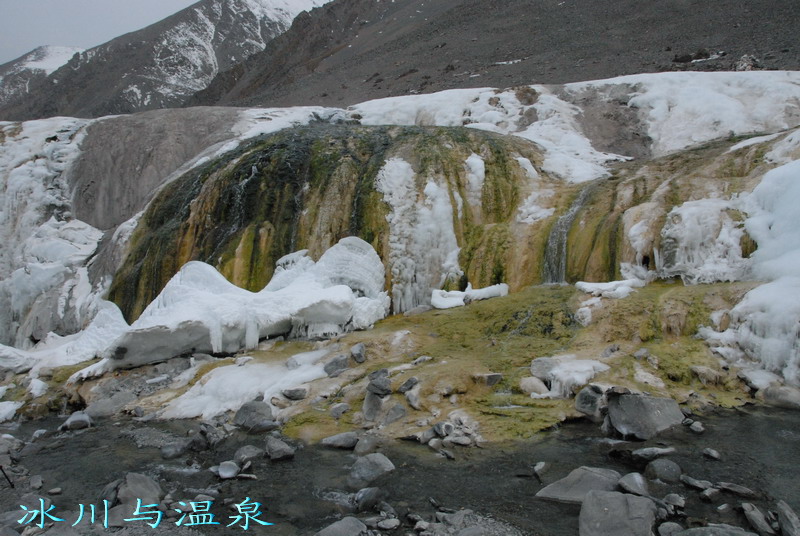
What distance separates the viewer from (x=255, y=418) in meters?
8.83

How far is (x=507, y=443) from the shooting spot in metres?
7.22

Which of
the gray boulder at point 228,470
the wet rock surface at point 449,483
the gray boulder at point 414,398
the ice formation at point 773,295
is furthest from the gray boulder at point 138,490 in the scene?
the ice formation at point 773,295

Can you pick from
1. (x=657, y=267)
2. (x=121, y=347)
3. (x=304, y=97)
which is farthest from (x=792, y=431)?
(x=304, y=97)

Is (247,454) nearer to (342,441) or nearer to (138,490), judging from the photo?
(342,441)

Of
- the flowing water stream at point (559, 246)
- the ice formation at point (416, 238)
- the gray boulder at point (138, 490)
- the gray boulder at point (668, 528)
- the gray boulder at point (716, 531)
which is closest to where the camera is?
the gray boulder at point (716, 531)

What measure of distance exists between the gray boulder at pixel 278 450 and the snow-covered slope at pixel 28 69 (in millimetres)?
111809

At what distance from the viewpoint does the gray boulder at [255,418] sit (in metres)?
8.62

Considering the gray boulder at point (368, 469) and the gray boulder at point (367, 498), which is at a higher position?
the gray boulder at point (367, 498)

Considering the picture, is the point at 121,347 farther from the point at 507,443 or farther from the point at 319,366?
the point at 507,443

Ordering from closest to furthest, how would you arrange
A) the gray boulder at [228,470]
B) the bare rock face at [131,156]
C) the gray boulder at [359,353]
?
the gray boulder at [228,470]
the gray boulder at [359,353]
the bare rock face at [131,156]

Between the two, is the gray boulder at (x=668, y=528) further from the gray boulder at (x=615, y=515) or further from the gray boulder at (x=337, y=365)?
the gray boulder at (x=337, y=365)

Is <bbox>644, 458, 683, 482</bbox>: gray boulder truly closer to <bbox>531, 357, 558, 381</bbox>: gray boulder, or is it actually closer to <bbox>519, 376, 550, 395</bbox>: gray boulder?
<bbox>519, 376, 550, 395</bbox>: gray boulder

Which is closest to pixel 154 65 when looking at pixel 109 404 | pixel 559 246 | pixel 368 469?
pixel 109 404

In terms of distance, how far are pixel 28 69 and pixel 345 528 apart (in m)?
139
